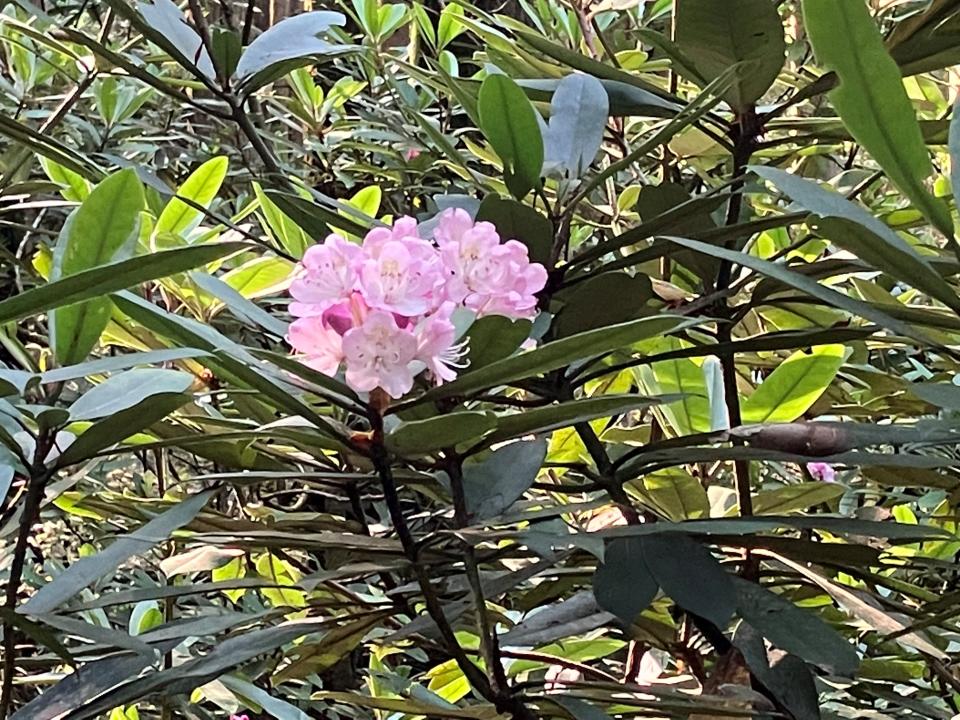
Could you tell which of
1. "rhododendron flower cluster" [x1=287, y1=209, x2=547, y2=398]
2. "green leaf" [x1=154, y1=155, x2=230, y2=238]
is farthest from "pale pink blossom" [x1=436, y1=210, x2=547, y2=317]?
"green leaf" [x1=154, y1=155, x2=230, y2=238]

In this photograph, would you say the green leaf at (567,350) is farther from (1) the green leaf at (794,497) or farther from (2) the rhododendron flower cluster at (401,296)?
(1) the green leaf at (794,497)

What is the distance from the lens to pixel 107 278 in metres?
0.39

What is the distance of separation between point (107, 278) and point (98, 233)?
0.10 m

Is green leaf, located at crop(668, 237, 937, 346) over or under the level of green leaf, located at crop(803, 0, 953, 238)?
under

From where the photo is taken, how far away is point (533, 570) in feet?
1.70

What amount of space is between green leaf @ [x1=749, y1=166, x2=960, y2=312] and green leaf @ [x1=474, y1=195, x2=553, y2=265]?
5.8 inches

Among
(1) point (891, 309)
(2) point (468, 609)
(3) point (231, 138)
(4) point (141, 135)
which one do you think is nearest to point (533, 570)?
(2) point (468, 609)

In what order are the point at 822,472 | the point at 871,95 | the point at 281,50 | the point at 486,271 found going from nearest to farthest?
the point at 871,95 → the point at 486,271 → the point at 281,50 → the point at 822,472

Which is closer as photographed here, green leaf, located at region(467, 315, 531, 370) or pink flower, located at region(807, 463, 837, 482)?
green leaf, located at region(467, 315, 531, 370)

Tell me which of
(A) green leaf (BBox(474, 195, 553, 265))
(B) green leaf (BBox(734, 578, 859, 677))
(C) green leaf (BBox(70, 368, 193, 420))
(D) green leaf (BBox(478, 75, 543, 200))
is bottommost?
(B) green leaf (BBox(734, 578, 859, 677))

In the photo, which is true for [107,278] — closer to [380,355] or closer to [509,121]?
[380,355]

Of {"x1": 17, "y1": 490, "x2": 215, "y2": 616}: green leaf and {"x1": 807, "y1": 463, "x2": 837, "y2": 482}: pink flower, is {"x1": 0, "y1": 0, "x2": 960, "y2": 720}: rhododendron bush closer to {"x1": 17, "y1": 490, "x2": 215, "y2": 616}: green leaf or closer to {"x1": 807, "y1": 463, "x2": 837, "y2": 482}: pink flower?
{"x1": 17, "y1": 490, "x2": 215, "y2": 616}: green leaf

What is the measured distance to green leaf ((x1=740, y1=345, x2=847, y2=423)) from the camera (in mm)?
605

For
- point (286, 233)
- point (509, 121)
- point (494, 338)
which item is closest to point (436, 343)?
point (494, 338)
